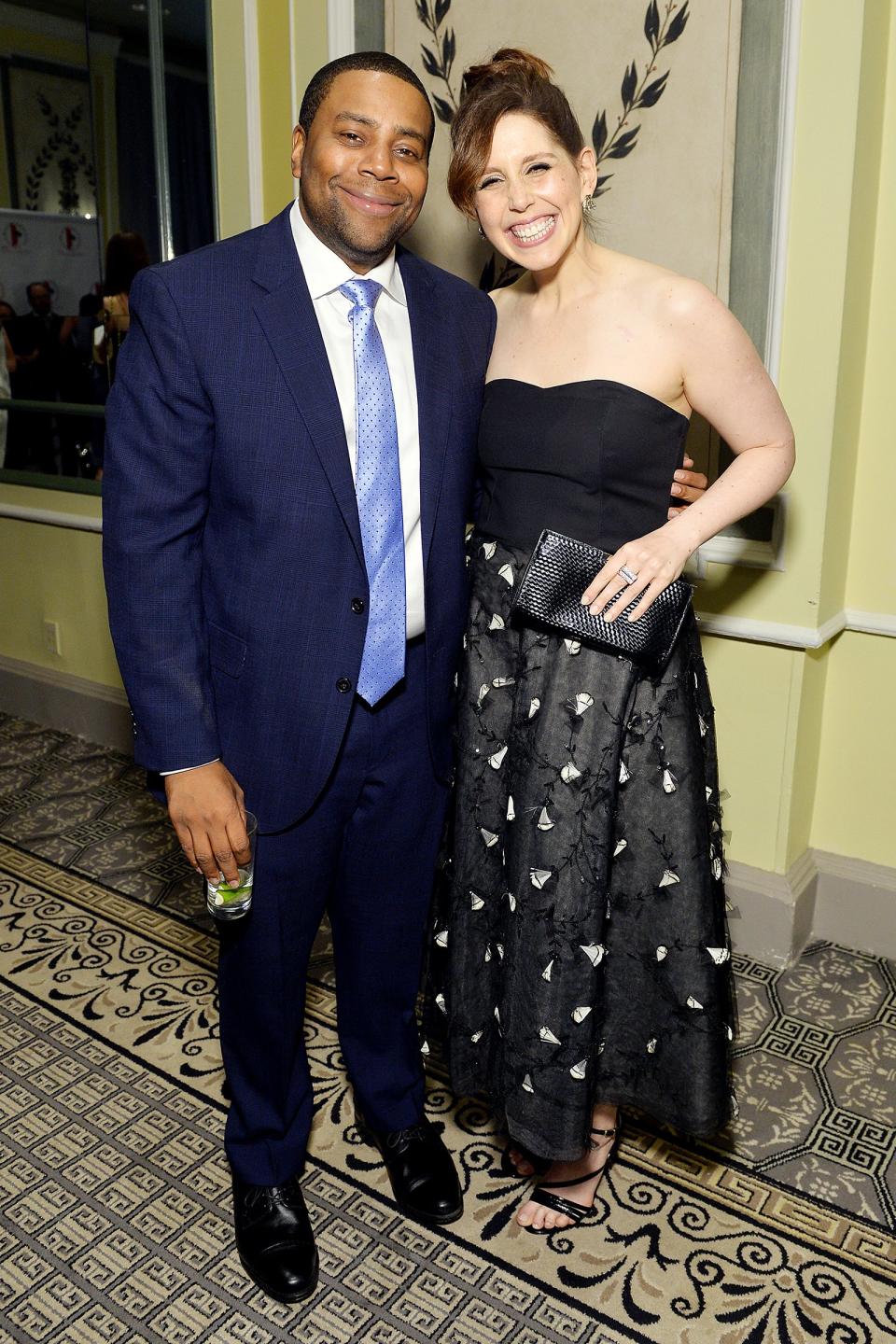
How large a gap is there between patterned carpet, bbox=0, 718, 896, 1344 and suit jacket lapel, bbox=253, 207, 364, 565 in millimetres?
1258

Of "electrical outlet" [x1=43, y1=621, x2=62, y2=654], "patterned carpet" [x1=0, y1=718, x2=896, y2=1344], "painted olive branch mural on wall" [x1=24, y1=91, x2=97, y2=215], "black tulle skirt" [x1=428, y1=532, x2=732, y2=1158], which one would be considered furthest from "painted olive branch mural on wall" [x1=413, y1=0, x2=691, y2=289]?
"electrical outlet" [x1=43, y1=621, x2=62, y2=654]

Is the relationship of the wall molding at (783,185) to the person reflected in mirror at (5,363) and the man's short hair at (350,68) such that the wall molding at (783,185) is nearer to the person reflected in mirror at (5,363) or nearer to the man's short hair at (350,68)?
the man's short hair at (350,68)

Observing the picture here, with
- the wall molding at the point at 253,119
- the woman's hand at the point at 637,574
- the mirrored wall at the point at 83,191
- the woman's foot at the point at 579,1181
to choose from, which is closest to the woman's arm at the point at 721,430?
the woman's hand at the point at 637,574

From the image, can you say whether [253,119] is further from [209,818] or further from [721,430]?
[209,818]

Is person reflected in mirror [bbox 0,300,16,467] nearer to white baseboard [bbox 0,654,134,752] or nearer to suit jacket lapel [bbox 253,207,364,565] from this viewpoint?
white baseboard [bbox 0,654,134,752]

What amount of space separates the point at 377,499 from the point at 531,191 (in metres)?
0.53

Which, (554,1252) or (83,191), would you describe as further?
(83,191)

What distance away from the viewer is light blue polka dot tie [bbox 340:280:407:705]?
172 centimetres

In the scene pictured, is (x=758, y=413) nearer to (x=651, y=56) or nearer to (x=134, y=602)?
(x=134, y=602)

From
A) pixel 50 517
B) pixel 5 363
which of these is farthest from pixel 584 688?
pixel 5 363

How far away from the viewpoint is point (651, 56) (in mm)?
2625

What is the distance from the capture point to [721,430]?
1.84 m

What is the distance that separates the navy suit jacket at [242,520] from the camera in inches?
63.3

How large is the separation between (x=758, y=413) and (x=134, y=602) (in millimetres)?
998
